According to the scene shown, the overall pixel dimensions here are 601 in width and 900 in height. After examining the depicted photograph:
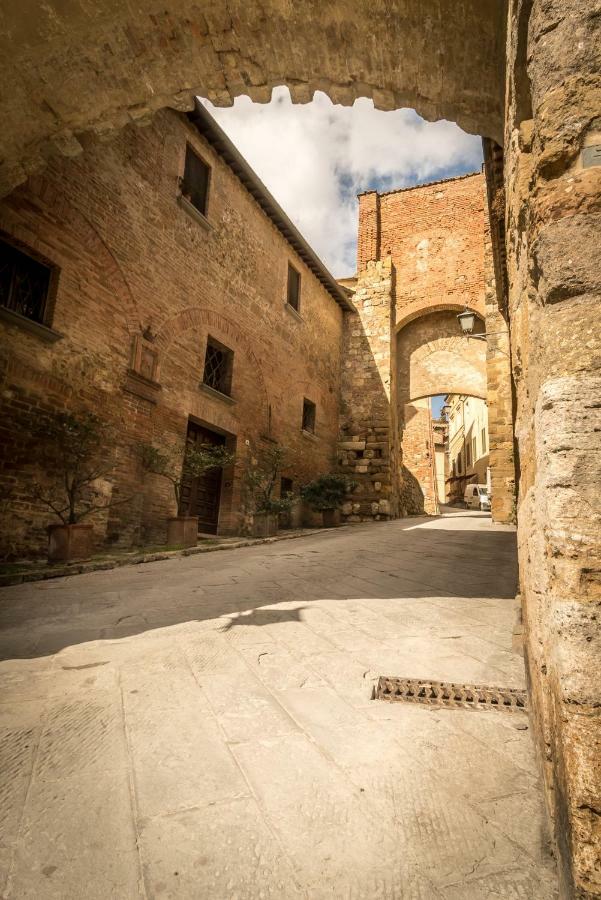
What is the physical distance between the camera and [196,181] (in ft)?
28.8

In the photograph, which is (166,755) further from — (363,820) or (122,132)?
(122,132)

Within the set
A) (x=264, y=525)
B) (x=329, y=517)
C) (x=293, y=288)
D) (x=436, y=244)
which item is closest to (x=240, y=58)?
(x=264, y=525)

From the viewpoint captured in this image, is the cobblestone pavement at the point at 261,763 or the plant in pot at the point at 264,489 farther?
the plant in pot at the point at 264,489

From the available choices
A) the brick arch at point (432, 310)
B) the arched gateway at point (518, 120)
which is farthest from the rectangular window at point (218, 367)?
the brick arch at point (432, 310)

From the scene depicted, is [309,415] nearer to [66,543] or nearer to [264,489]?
[264,489]

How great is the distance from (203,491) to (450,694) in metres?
7.19

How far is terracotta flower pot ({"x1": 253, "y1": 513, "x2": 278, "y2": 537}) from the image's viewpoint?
28.1 ft

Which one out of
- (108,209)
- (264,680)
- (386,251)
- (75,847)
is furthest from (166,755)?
(386,251)

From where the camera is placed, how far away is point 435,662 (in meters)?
2.08

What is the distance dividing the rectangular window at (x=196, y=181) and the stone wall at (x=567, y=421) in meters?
8.43

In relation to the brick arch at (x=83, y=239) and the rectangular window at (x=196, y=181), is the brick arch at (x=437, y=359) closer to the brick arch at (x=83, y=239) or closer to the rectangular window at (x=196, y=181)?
the rectangular window at (x=196, y=181)

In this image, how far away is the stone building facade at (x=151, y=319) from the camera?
5.36m

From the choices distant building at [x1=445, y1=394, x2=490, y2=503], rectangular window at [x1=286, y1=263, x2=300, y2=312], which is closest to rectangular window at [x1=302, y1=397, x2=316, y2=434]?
rectangular window at [x1=286, y1=263, x2=300, y2=312]

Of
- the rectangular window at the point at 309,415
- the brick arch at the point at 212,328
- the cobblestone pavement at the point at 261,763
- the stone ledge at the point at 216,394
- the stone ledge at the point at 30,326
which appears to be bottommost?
the cobblestone pavement at the point at 261,763
